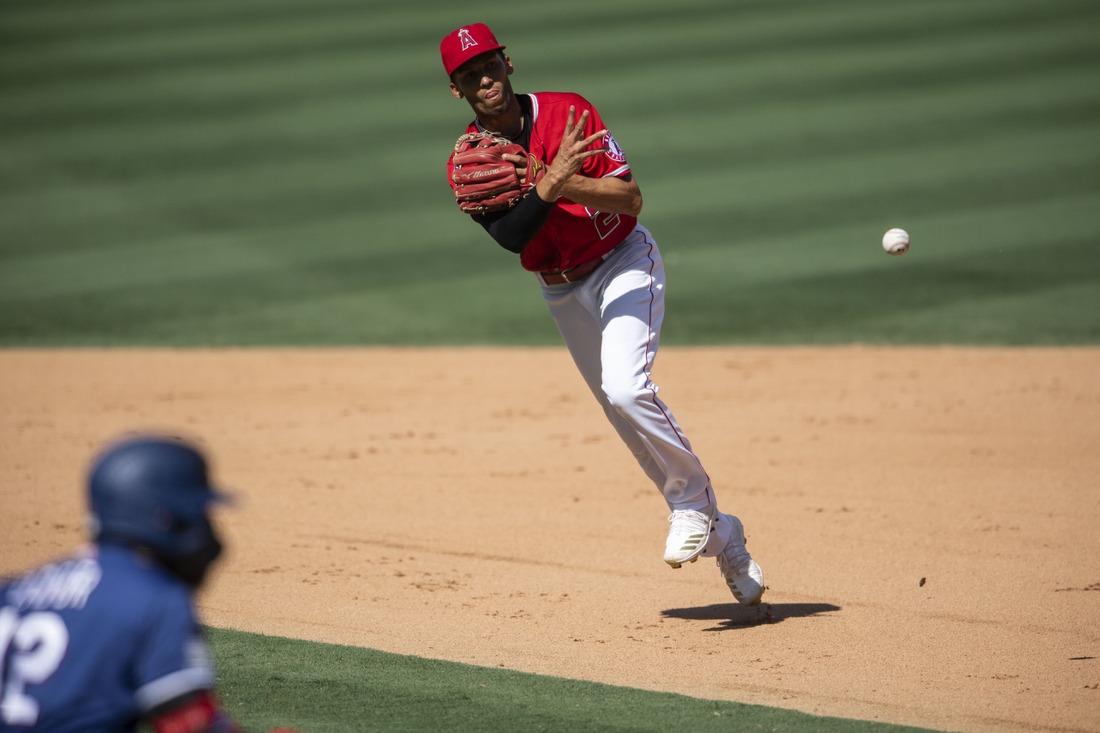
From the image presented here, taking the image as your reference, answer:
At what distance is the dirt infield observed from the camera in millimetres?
4590

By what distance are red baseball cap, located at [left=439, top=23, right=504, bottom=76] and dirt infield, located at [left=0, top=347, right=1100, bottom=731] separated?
2.43 metres

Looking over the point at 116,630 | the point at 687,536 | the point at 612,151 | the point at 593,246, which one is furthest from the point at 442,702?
the point at 612,151

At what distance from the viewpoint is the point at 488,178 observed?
4.71m

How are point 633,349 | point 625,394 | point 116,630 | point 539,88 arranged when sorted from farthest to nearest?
1. point 539,88
2. point 633,349
3. point 625,394
4. point 116,630

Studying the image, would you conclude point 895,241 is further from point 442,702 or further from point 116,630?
point 116,630

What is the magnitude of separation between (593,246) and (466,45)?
989 mm

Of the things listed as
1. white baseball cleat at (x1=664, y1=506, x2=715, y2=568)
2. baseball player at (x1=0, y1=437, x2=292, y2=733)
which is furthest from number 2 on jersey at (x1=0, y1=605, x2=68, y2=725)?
white baseball cleat at (x1=664, y1=506, x2=715, y2=568)

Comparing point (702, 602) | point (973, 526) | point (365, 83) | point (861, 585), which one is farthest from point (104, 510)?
point (365, 83)

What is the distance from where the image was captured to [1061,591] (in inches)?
205

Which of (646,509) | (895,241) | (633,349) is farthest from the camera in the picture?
(646,509)

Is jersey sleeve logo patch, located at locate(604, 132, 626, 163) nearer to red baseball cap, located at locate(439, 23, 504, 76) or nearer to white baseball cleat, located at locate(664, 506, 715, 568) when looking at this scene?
red baseball cap, located at locate(439, 23, 504, 76)

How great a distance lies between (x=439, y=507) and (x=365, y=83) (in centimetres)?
1658

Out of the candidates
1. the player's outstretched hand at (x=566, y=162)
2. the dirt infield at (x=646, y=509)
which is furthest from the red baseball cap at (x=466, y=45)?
the dirt infield at (x=646, y=509)

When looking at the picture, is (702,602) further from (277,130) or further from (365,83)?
(365,83)
